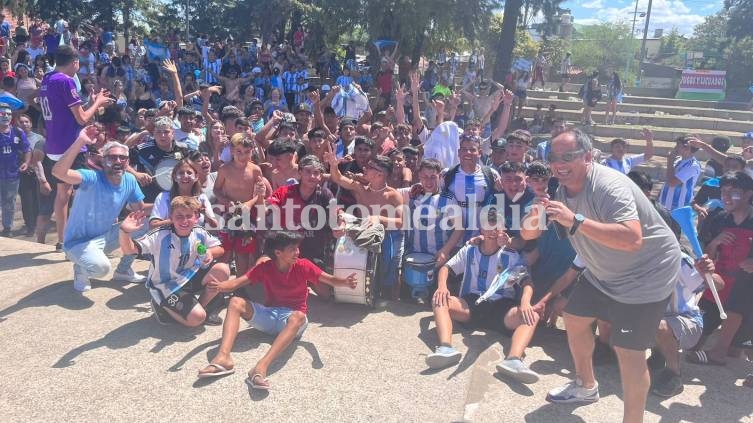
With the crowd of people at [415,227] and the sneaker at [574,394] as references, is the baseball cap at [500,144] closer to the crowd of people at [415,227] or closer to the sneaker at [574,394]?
the crowd of people at [415,227]

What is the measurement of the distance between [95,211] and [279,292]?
2032 mm

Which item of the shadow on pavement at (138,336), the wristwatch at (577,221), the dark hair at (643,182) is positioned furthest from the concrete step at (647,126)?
the shadow on pavement at (138,336)

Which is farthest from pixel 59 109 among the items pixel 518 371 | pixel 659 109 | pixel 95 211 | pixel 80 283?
pixel 659 109

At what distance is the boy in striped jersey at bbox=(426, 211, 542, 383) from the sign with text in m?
25.3

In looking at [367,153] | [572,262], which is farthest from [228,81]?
[572,262]

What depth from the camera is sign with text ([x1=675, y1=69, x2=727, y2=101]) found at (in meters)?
25.9

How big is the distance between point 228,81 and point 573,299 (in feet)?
38.1

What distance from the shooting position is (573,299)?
3574 millimetres

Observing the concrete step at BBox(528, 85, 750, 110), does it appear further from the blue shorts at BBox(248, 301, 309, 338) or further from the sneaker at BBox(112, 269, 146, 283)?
the blue shorts at BBox(248, 301, 309, 338)

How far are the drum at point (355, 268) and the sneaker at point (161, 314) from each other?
1397mm

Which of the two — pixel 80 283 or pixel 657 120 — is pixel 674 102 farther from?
pixel 80 283

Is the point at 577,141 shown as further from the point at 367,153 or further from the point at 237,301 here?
the point at 367,153

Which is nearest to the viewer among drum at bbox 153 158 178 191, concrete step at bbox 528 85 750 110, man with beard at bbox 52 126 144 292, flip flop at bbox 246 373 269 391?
flip flop at bbox 246 373 269 391

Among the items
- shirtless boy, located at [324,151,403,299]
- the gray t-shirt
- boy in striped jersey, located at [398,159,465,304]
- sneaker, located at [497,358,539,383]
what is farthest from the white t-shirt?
the gray t-shirt
